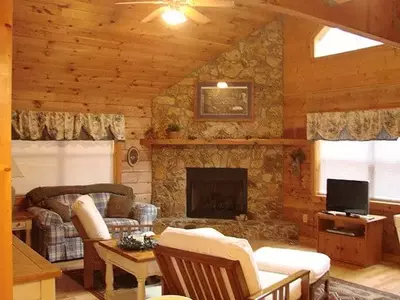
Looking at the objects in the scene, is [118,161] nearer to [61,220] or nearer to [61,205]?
[61,205]

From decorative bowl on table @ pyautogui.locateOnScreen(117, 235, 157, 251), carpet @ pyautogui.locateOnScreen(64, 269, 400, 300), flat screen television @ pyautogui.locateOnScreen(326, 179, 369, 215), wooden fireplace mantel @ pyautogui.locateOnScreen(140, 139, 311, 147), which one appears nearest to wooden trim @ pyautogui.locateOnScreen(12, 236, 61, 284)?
decorative bowl on table @ pyautogui.locateOnScreen(117, 235, 157, 251)

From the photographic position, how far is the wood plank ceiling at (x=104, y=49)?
5.26 metres

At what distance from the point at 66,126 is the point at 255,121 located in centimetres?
292

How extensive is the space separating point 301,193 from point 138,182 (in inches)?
104

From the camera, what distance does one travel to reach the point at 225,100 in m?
7.22

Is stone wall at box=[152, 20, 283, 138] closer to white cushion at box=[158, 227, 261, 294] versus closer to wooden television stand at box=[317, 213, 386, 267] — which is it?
wooden television stand at box=[317, 213, 386, 267]

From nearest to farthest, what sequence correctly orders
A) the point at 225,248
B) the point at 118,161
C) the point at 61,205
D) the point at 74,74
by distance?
1. the point at 225,248
2. the point at 61,205
3. the point at 74,74
4. the point at 118,161

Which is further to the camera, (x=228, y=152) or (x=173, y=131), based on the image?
(x=228, y=152)

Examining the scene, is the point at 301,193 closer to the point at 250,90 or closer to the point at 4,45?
the point at 250,90

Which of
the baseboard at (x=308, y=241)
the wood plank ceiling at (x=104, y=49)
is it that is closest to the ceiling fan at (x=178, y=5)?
the wood plank ceiling at (x=104, y=49)

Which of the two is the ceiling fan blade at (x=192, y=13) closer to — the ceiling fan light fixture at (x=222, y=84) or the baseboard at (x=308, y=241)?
the ceiling fan light fixture at (x=222, y=84)

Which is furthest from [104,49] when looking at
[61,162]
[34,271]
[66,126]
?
[34,271]

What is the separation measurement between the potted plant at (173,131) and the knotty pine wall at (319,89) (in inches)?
67.4

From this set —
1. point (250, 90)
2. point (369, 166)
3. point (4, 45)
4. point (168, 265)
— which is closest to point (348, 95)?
point (369, 166)
